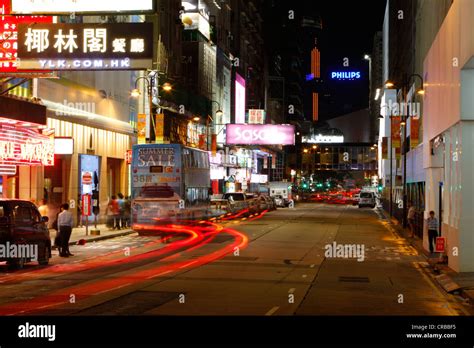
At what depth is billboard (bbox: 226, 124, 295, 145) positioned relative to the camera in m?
67.1

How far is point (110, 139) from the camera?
46.5 metres

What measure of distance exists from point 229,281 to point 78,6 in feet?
36.0

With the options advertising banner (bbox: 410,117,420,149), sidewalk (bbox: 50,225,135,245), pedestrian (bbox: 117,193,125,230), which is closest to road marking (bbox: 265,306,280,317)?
sidewalk (bbox: 50,225,135,245)

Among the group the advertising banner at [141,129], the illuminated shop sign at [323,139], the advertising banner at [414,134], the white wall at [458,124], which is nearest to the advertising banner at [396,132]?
the advertising banner at [414,134]

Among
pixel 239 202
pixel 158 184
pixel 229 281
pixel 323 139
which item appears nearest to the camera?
pixel 229 281

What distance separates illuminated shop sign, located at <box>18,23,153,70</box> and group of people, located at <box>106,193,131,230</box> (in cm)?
1565

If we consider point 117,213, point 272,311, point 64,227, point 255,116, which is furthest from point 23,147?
point 255,116

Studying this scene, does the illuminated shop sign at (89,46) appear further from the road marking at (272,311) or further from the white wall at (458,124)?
the road marking at (272,311)

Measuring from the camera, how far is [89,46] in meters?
24.4

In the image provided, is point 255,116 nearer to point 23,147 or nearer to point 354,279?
point 23,147

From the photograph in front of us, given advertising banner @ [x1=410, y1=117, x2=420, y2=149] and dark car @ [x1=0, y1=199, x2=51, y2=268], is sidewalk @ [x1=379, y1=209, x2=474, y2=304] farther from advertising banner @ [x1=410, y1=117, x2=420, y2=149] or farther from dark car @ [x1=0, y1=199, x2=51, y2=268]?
advertising banner @ [x1=410, y1=117, x2=420, y2=149]

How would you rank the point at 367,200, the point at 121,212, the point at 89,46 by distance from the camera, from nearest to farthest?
the point at 89,46 → the point at 121,212 → the point at 367,200

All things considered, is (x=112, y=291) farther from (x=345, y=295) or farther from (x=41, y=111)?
(x=41, y=111)
